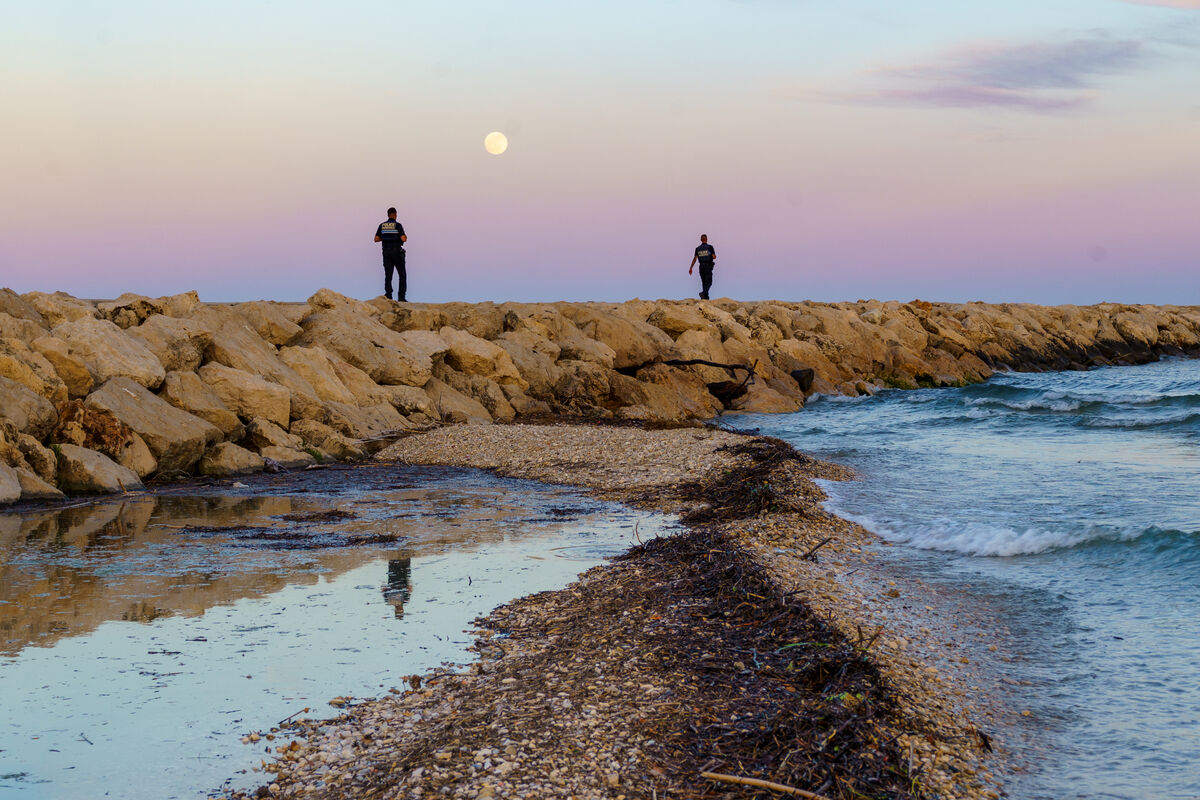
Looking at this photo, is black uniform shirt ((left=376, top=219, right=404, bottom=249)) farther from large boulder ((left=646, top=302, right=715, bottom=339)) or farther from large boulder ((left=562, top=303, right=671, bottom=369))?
large boulder ((left=646, top=302, right=715, bottom=339))

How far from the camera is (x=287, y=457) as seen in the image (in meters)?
14.5

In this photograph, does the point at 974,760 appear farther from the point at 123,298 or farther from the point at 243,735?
the point at 123,298

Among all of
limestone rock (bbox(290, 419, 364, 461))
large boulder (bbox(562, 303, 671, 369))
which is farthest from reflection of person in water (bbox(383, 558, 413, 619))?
large boulder (bbox(562, 303, 671, 369))

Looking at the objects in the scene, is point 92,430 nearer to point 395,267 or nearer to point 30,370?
point 30,370

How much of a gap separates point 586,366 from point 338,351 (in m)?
5.69

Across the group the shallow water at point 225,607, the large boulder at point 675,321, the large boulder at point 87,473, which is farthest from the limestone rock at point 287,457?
the large boulder at point 675,321

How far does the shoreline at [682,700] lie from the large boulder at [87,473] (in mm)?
7355

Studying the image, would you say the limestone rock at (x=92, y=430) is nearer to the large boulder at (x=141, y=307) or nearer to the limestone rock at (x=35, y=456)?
the limestone rock at (x=35, y=456)

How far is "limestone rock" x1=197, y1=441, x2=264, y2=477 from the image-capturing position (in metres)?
13.5

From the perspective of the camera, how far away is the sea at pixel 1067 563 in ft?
15.9

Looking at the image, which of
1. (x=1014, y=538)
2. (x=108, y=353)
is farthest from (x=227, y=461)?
(x=1014, y=538)

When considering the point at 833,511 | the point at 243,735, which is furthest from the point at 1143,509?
the point at 243,735

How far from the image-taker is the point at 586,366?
2134 centimetres

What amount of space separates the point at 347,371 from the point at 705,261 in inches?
669
